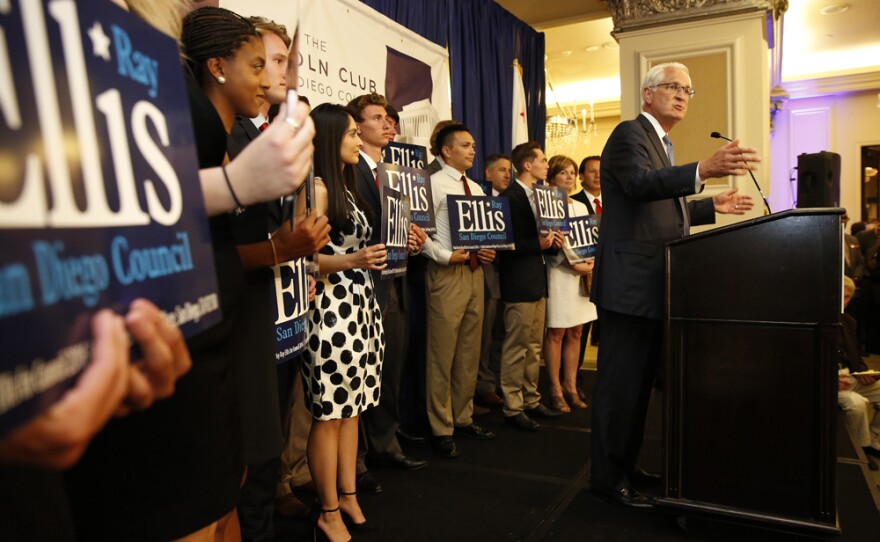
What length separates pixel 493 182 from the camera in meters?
4.06

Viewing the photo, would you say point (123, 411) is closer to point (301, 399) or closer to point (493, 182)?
point (301, 399)

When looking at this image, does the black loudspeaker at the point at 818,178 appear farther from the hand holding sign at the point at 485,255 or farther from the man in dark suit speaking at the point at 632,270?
the hand holding sign at the point at 485,255

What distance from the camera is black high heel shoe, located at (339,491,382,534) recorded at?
2156 mm

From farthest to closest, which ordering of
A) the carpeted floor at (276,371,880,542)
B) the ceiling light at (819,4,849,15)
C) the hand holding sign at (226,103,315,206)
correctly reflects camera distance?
1. the ceiling light at (819,4,849,15)
2. the carpeted floor at (276,371,880,542)
3. the hand holding sign at (226,103,315,206)

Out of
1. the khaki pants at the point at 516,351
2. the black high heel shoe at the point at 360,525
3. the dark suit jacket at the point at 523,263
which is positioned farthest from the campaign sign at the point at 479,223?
the black high heel shoe at the point at 360,525

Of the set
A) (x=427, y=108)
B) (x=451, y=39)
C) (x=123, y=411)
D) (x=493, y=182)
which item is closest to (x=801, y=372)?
(x=123, y=411)

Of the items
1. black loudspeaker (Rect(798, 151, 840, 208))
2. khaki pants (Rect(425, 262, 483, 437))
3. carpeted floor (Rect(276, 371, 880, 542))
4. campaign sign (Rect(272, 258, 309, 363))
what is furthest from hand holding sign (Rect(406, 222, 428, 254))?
black loudspeaker (Rect(798, 151, 840, 208))

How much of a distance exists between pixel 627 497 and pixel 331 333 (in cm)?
124

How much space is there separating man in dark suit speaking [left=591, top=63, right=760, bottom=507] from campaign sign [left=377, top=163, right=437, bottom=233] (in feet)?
2.71

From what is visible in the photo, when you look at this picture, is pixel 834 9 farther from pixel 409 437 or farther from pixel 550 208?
pixel 409 437

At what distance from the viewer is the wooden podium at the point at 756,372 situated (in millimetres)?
1869

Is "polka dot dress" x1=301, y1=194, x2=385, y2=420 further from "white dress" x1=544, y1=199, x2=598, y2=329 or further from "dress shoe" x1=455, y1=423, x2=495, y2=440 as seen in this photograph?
"white dress" x1=544, y1=199, x2=598, y2=329

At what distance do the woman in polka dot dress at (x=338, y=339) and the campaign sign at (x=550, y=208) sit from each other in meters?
1.57

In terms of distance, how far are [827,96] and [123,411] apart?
12.6 meters
